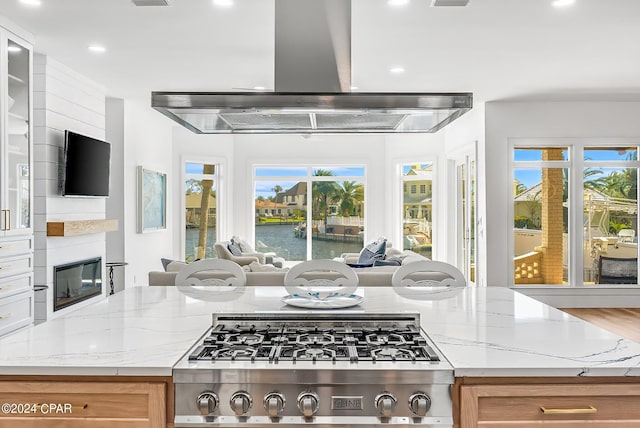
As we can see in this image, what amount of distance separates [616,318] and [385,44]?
14.3ft

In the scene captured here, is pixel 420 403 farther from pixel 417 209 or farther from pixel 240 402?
pixel 417 209

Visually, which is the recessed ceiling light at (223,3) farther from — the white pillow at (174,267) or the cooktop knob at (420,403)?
the cooktop knob at (420,403)

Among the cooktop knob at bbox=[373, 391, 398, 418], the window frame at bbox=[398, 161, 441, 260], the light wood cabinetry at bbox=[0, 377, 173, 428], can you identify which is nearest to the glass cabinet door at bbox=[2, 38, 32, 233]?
the light wood cabinetry at bbox=[0, 377, 173, 428]

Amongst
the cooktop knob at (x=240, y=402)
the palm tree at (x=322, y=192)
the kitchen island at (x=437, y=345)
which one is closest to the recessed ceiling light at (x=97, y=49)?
the kitchen island at (x=437, y=345)

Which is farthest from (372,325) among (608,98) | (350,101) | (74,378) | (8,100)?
(608,98)

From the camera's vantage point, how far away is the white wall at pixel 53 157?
4824 mm

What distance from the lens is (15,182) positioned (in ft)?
13.2

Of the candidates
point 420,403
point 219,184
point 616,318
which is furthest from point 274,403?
point 219,184

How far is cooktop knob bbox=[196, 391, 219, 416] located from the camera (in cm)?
155

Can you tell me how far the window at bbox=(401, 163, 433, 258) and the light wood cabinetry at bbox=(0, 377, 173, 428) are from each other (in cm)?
799

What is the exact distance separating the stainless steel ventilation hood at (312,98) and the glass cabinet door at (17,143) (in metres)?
2.12

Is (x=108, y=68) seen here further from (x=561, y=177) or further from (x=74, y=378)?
(x=561, y=177)

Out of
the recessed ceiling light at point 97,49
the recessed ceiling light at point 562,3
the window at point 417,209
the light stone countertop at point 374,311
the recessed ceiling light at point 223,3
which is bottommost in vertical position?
the light stone countertop at point 374,311

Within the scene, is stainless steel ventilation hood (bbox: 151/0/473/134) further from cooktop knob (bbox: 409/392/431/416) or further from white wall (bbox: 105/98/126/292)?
white wall (bbox: 105/98/126/292)
